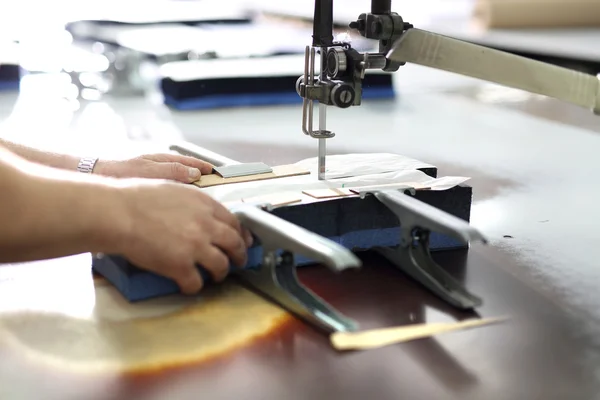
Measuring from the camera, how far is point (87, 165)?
1.26 meters

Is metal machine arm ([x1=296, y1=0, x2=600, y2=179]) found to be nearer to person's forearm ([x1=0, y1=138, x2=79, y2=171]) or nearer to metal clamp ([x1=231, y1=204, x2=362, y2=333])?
metal clamp ([x1=231, y1=204, x2=362, y2=333])

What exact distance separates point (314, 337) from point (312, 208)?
244 mm

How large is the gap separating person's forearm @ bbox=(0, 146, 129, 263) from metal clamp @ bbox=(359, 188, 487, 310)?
14.8 inches

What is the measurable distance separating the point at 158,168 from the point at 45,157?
21 cm

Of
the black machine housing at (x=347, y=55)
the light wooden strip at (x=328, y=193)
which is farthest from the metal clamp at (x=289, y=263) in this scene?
the black machine housing at (x=347, y=55)

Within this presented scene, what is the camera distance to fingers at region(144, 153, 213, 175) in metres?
1.23

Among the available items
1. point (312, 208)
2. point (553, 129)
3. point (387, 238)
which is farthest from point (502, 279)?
point (553, 129)

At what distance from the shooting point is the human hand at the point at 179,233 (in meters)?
0.92

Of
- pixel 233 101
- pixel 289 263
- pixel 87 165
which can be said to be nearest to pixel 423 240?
pixel 289 263

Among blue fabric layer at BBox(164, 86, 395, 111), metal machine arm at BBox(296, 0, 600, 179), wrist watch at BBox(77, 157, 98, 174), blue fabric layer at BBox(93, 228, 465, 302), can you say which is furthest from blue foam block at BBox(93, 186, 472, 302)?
blue fabric layer at BBox(164, 86, 395, 111)

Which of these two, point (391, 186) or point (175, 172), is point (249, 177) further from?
point (391, 186)

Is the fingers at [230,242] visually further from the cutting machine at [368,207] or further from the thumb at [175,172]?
the thumb at [175,172]

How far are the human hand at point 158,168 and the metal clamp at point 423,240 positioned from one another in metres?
0.27

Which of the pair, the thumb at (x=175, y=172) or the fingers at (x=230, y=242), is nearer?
the fingers at (x=230, y=242)
